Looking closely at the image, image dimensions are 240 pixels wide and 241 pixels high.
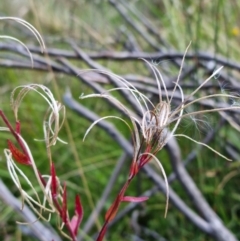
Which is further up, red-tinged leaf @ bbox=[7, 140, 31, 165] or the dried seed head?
red-tinged leaf @ bbox=[7, 140, 31, 165]

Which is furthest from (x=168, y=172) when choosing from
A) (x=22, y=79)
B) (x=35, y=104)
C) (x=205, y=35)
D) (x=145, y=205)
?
(x=22, y=79)

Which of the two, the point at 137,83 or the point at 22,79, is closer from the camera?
the point at 137,83

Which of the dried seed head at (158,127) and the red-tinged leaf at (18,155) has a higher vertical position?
the red-tinged leaf at (18,155)

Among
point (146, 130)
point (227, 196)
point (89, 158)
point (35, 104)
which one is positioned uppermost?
point (146, 130)

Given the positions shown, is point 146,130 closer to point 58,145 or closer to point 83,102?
point 58,145

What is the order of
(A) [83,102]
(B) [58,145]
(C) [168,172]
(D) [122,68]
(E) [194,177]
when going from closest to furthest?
(E) [194,177] → (C) [168,172] → (B) [58,145] → (A) [83,102] → (D) [122,68]

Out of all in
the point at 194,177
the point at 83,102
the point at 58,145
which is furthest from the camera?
the point at 83,102

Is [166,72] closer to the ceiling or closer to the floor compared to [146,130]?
closer to the floor
